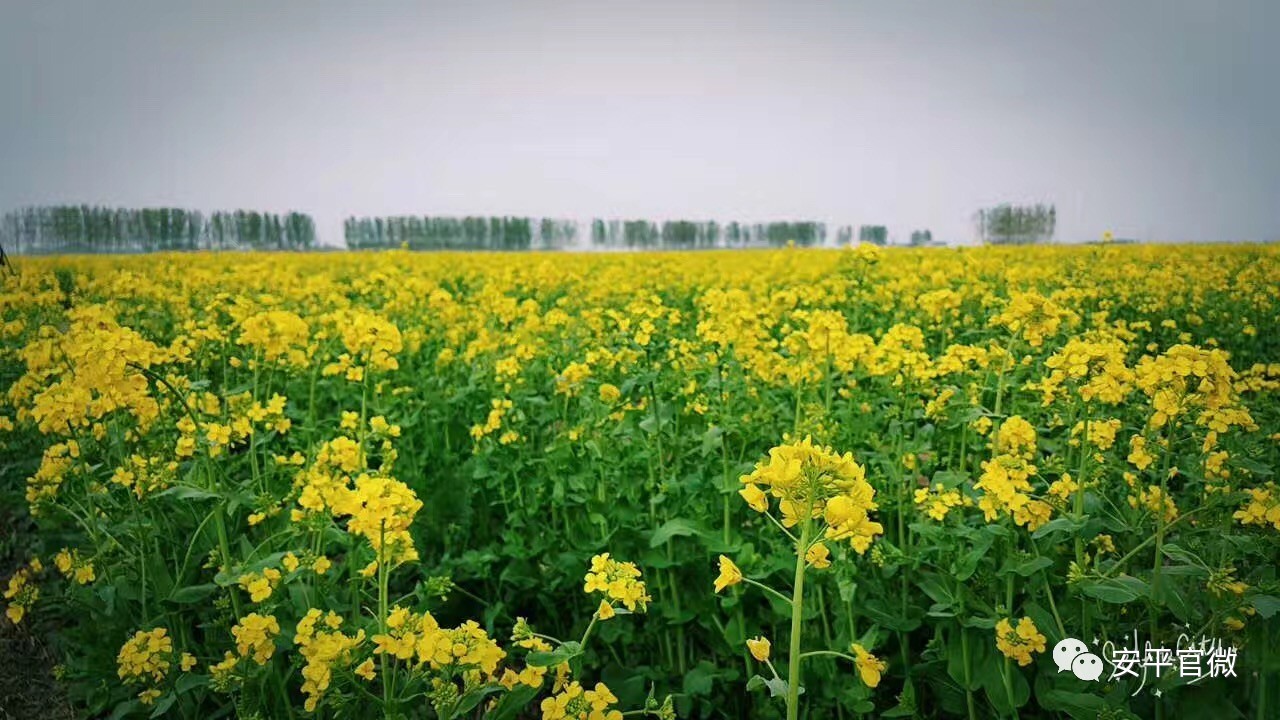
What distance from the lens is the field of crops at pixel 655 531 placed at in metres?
2.09

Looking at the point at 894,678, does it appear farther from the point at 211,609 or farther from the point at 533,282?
the point at 533,282

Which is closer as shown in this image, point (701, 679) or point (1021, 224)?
point (701, 679)

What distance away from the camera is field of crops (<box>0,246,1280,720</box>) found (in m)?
2.09

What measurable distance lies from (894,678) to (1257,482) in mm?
1582

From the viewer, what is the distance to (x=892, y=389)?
3598 millimetres

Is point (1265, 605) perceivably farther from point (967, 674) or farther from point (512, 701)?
point (512, 701)

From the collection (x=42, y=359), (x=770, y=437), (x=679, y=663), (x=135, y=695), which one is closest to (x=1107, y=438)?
(x=770, y=437)

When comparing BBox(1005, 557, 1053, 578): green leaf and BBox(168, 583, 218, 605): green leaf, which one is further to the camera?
BBox(168, 583, 218, 605): green leaf

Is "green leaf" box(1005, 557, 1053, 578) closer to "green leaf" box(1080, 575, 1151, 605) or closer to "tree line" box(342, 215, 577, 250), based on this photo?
"green leaf" box(1080, 575, 1151, 605)

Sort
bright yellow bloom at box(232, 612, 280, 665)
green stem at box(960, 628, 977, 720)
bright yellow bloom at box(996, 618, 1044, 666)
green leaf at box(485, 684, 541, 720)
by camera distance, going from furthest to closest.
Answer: green stem at box(960, 628, 977, 720), bright yellow bloom at box(996, 618, 1044, 666), bright yellow bloom at box(232, 612, 280, 665), green leaf at box(485, 684, 541, 720)

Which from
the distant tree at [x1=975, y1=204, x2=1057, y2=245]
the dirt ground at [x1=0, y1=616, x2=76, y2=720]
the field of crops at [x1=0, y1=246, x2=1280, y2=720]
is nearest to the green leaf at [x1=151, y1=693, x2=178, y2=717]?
the field of crops at [x1=0, y1=246, x2=1280, y2=720]

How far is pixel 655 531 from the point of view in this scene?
10.1ft
